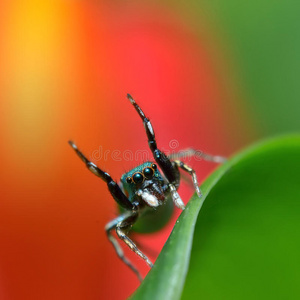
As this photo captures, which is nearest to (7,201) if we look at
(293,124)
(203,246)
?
(203,246)

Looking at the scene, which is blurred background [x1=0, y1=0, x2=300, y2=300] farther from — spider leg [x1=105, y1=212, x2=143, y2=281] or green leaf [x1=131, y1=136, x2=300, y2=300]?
green leaf [x1=131, y1=136, x2=300, y2=300]

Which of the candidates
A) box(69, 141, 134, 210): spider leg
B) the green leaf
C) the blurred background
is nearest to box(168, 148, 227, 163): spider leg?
the blurred background

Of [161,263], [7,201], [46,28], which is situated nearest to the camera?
[161,263]

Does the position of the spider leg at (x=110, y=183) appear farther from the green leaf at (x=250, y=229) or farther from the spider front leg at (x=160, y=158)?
the green leaf at (x=250, y=229)

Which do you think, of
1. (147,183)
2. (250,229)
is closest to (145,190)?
(147,183)

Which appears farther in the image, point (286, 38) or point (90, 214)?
point (286, 38)

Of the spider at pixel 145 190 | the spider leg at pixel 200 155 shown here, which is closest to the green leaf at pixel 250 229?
the spider at pixel 145 190

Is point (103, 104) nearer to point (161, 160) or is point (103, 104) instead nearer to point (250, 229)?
point (161, 160)

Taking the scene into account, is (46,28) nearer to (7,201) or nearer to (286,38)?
(7,201)
